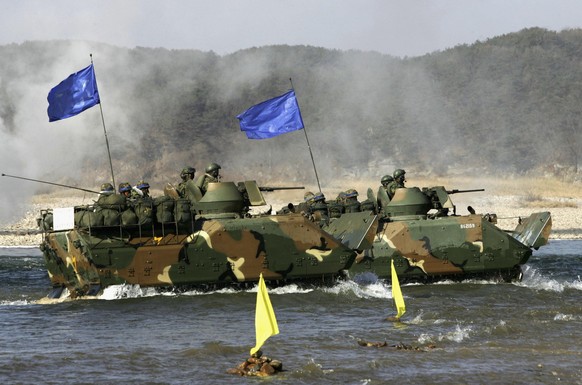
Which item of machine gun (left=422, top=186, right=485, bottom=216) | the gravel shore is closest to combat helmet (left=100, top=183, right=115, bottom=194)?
machine gun (left=422, top=186, right=485, bottom=216)

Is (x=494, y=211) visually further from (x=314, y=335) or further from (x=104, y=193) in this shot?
(x=314, y=335)

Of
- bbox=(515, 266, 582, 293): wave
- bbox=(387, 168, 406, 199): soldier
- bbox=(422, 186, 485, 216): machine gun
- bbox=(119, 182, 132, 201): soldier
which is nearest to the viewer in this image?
bbox=(119, 182, 132, 201): soldier

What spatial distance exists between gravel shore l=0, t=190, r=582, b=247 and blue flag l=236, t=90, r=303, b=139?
32329mm

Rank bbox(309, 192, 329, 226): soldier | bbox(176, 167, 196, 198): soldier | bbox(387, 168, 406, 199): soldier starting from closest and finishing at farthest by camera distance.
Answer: bbox(176, 167, 196, 198): soldier → bbox(387, 168, 406, 199): soldier → bbox(309, 192, 329, 226): soldier

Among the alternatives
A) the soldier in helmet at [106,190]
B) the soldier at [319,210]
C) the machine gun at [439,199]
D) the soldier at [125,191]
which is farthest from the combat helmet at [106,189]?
the machine gun at [439,199]

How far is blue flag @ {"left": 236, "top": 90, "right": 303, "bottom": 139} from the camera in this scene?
1319 inches

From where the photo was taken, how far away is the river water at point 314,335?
55.4 feet

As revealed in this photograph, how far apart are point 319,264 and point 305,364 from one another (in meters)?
10.9

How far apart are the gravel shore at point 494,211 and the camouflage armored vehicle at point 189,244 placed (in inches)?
1442

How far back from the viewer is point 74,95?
31.0 metres

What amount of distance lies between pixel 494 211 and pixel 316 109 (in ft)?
124

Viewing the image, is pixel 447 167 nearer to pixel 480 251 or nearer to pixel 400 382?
pixel 480 251

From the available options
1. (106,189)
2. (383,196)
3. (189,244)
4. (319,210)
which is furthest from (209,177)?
(319,210)

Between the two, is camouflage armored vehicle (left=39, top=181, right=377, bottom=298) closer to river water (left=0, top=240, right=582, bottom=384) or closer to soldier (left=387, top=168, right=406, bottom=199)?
river water (left=0, top=240, right=582, bottom=384)
